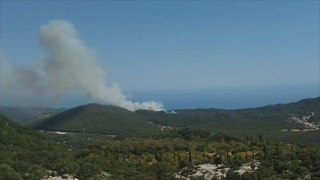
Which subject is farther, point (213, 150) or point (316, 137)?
point (316, 137)

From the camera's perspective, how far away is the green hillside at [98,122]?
105m

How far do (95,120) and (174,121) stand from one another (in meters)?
24.7

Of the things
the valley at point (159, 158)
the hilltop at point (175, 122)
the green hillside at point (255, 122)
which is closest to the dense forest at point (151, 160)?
the valley at point (159, 158)

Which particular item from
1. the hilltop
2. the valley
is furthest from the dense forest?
the hilltop

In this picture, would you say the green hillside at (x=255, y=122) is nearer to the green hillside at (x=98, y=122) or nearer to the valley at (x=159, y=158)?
the valley at (x=159, y=158)

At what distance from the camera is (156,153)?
51906 mm

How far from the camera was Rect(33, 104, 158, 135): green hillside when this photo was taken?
104625 millimetres

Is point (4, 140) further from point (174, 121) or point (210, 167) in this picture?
point (174, 121)

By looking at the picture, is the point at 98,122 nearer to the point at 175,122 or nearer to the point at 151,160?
the point at 175,122

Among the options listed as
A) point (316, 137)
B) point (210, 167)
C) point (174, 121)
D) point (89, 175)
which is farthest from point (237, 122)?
point (89, 175)

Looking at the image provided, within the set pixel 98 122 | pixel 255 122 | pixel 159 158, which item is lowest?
pixel 159 158

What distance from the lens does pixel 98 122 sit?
112438 millimetres

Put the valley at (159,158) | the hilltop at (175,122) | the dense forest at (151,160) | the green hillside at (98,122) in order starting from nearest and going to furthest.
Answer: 1. the dense forest at (151,160)
2. the valley at (159,158)
3. the hilltop at (175,122)
4. the green hillside at (98,122)

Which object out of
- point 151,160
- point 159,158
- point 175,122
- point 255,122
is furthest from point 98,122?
point 151,160
